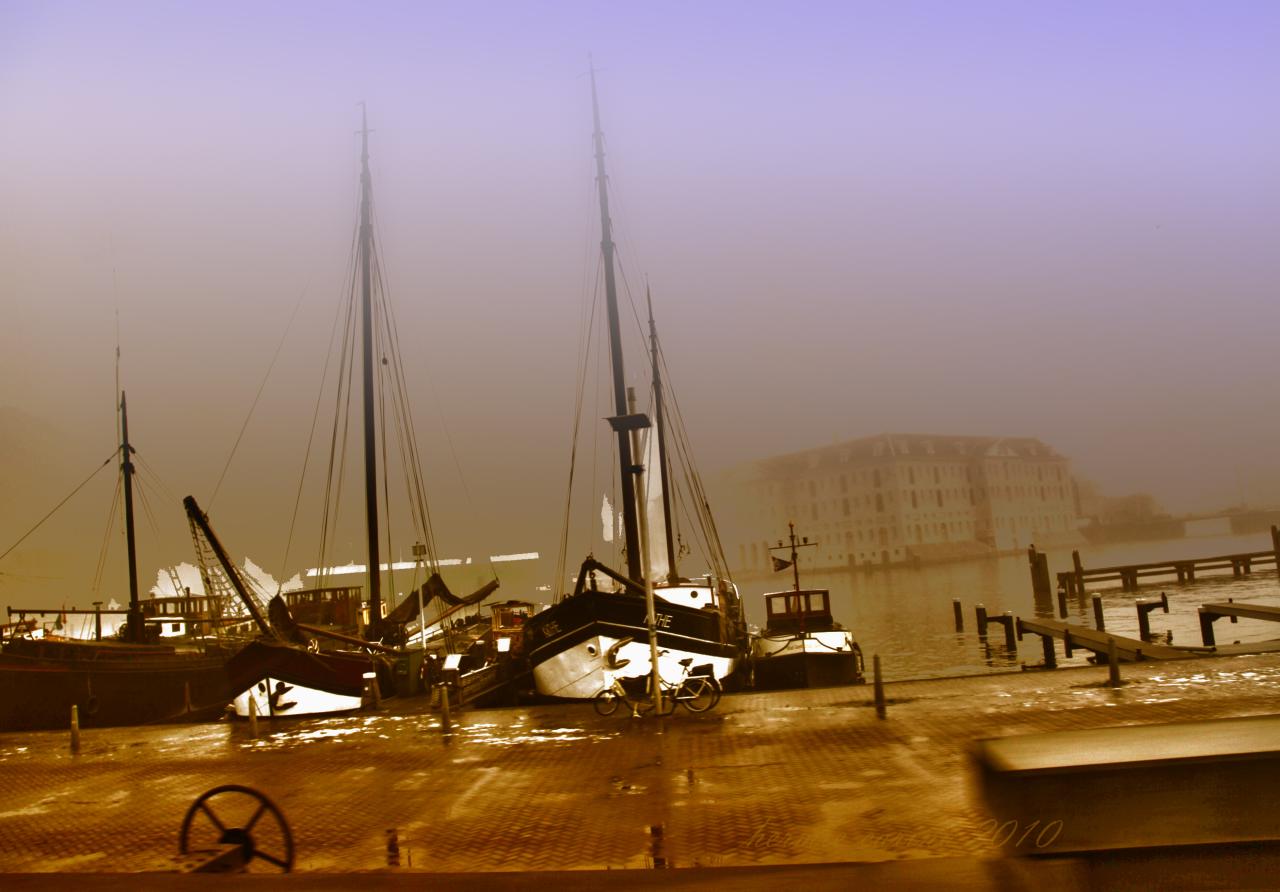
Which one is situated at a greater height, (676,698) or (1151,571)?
(676,698)

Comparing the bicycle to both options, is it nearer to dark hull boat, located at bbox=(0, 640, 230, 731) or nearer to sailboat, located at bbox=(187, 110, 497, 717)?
sailboat, located at bbox=(187, 110, 497, 717)

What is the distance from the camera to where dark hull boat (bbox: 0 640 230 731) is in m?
30.3

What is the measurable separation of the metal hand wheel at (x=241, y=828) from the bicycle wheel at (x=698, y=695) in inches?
279

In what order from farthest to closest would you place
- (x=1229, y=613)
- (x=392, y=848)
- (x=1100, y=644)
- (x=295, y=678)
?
(x=1229, y=613) < (x=1100, y=644) < (x=295, y=678) < (x=392, y=848)

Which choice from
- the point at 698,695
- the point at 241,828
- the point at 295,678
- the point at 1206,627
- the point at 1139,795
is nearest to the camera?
the point at 1139,795

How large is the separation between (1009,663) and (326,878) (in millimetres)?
35794

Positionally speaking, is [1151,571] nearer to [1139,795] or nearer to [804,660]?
[804,660]

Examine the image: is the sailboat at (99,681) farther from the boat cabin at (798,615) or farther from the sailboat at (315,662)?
the boat cabin at (798,615)

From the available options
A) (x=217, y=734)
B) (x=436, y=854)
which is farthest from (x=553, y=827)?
(x=217, y=734)

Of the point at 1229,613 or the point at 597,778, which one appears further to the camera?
the point at 1229,613

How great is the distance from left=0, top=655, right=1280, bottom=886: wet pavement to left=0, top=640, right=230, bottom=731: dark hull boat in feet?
46.2

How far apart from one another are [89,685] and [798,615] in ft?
74.0

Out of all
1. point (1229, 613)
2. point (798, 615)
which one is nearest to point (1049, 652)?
point (1229, 613)

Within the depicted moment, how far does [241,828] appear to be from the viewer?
657cm
